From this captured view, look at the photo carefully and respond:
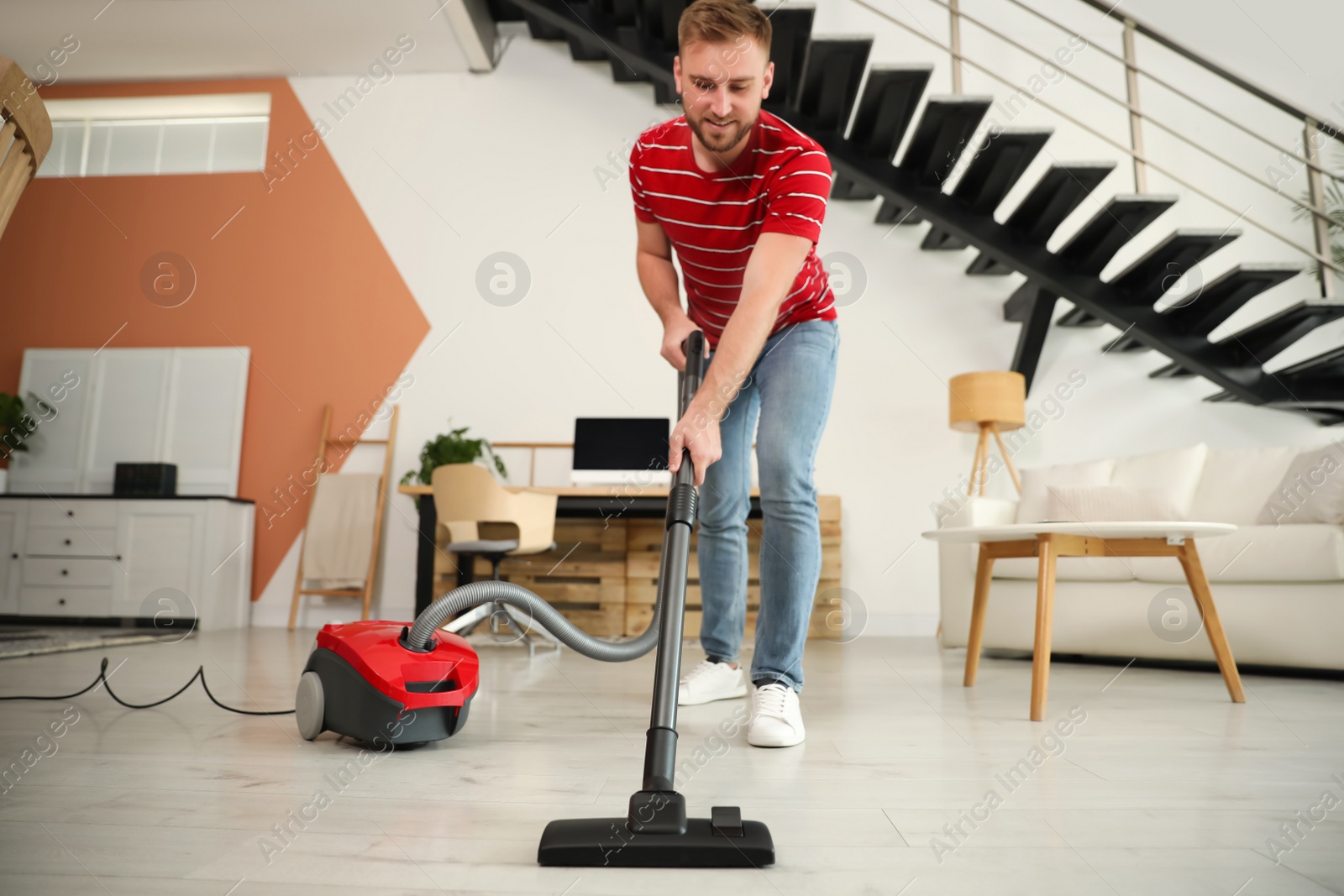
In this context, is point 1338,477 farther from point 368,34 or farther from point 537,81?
point 368,34

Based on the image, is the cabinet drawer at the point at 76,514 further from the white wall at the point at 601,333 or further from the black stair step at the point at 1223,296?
the black stair step at the point at 1223,296

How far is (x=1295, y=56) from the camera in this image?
437 cm

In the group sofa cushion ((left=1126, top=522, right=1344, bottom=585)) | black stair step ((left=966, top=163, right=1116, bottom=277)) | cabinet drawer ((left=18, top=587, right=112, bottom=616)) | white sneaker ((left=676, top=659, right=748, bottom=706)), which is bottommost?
cabinet drawer ((left=18, top=587, right=112, bottom=616))

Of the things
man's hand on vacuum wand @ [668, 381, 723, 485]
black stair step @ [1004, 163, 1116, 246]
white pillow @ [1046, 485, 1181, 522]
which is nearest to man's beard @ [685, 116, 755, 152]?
man's hand on vacuum wand @ [668, 381, 723, 485]

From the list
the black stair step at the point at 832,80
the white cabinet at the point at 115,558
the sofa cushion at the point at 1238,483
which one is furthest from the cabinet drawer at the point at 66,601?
the sofa cushion at the point at 1238,483

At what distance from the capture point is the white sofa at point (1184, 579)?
2.39 m

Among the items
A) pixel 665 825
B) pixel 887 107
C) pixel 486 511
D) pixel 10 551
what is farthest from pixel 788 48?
pixel 10 551

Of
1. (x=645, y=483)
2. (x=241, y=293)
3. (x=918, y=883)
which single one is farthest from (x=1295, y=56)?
(x=241, y=293)

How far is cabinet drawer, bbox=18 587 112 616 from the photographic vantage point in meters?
4.28

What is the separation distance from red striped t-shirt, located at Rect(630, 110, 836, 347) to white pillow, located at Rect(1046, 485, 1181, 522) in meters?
1.46

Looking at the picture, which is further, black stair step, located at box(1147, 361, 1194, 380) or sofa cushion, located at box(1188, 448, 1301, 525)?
black stair step, located at box(1147, 361, 1194, 380)

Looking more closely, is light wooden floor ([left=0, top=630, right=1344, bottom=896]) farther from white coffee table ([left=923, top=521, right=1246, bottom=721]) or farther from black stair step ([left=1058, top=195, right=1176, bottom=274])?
black stair step ([left=1058, top=195, right=1176, bottom=274])

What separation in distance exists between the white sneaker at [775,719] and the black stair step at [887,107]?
272cm

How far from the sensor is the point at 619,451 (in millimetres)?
4043
